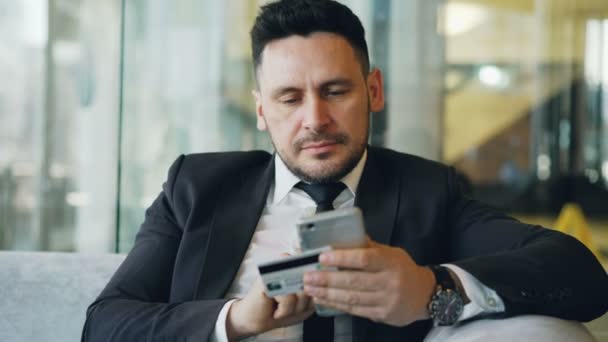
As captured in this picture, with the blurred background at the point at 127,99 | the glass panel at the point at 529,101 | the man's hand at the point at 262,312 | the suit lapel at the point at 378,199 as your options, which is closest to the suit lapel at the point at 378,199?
the suit lapel at the point at 378,199

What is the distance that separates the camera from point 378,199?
1.76 m

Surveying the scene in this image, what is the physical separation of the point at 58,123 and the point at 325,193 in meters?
2.38

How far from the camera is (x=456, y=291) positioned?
140cm

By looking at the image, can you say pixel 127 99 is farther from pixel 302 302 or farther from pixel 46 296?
pixel 302 302

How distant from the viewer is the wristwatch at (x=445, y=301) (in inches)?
54.2

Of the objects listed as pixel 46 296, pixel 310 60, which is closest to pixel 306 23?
pixel 310 60

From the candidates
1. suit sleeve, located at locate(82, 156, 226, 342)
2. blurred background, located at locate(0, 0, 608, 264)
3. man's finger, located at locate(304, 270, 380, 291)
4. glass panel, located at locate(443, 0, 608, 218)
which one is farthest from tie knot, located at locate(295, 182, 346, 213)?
glass panel, located at locate(443, 0, 608, 218)

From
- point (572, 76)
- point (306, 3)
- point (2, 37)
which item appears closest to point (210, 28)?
point (2, 37)

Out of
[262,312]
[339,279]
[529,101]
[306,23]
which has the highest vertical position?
[529,101]

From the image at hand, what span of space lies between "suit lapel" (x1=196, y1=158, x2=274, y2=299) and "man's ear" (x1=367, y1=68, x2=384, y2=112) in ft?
1.02

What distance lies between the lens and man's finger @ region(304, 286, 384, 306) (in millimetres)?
1209

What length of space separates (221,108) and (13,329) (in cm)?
202

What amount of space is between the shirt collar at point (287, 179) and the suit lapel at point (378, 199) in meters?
0.02

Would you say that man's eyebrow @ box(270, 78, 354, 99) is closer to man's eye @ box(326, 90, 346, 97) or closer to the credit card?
man's eye @ box(326, 90, 346, 97)
